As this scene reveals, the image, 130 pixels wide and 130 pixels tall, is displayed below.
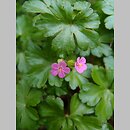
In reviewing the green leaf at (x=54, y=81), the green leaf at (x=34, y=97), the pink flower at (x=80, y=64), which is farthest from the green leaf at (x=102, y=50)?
the green leaf at (x=34, y=97)

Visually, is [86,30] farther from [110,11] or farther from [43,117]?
[43,117]

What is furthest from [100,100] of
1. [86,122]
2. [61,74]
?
[61,74]

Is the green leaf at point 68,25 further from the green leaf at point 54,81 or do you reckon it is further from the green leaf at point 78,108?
the green leaf at point 78,108

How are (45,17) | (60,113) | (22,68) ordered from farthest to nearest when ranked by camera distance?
1. (22,68)
2. (60,113)
3. (45,17)

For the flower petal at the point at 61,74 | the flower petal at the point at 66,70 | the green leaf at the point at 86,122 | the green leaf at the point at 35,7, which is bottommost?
the green leaf at the point at 86,122

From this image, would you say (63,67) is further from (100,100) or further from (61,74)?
(100,100)

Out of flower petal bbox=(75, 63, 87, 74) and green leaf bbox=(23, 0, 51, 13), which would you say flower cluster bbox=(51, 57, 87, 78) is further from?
green leaf bbox=(23, 0, 51, 13)

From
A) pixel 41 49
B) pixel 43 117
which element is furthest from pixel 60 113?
pixel 41 49

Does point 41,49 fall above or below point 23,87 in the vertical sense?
above
